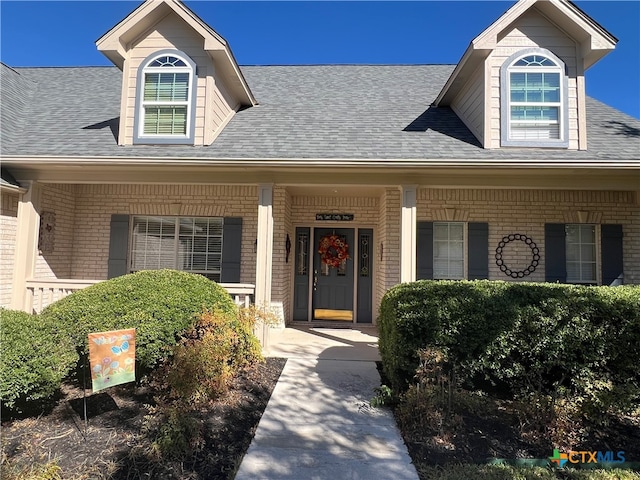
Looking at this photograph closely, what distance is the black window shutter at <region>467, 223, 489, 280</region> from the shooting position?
23.6ft

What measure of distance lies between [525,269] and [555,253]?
636mm

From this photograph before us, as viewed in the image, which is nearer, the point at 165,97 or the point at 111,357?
the point at 111,357

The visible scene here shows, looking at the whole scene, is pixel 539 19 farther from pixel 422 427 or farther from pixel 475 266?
pixel 422 427

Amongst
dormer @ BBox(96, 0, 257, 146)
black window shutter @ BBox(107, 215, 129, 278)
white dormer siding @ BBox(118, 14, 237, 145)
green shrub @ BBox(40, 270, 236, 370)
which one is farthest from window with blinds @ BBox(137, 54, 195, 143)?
green shrub @ BBox(40, 270, 236, 370)

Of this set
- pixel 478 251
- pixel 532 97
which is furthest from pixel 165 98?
pixel 478 251

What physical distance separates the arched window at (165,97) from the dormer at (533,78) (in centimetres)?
519

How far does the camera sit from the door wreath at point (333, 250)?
813 cm

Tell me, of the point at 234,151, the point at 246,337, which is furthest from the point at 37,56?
the point at 246,337

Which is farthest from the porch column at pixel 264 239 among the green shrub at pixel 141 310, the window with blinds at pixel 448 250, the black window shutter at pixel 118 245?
the window with blinds at pixel 448 250

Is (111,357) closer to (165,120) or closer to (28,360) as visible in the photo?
(28,360)

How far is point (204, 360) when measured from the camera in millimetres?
3562

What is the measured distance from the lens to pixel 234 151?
6.14 metres

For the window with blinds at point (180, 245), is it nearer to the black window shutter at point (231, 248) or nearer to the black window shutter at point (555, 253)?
the black window shutter at point (231, 248)

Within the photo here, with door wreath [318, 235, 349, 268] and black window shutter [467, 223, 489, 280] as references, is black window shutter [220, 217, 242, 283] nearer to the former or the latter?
door wreath [318, 235, 349, 268]
